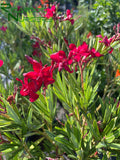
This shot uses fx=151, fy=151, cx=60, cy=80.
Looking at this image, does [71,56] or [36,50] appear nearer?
[71,56]

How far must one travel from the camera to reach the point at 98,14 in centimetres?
147

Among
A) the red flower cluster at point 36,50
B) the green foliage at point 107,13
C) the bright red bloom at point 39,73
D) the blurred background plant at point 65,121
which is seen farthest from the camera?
the red flower cluster at point 36,50

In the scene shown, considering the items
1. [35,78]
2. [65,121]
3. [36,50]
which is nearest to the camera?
[35,78]

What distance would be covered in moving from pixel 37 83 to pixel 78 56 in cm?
20

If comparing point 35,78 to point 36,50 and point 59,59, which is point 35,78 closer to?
point 59,59

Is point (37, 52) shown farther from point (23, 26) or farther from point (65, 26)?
point (65, 26)

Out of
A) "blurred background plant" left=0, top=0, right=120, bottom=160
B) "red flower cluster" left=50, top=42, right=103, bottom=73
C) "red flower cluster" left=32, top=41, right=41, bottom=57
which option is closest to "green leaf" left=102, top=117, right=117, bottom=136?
"blurred background plant" left=0, top=0, right=120, bottom=160

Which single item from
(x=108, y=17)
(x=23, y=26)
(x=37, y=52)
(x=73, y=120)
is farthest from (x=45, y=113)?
(x=108, y=17)

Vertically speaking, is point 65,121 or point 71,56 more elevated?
point 71,56

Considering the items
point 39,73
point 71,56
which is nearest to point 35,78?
point 39,73

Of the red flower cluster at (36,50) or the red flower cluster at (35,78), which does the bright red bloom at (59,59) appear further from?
the red flower cluster at (36,50)

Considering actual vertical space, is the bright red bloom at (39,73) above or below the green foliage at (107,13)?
below

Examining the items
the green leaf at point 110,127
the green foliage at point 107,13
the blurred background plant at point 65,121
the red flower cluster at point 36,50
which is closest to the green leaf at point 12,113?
the blurred background plant at point 65,121

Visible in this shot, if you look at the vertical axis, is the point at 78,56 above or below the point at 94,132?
above
